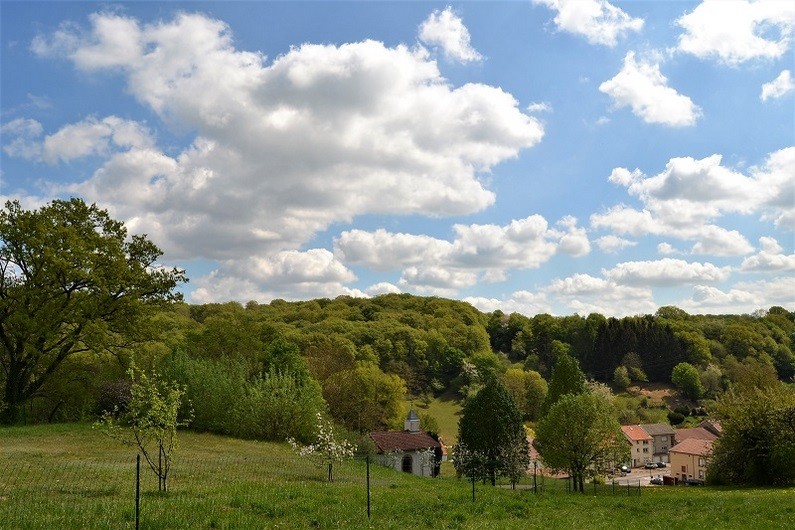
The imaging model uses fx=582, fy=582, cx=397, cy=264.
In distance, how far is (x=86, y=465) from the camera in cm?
2173

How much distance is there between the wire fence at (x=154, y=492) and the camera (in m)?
12.8

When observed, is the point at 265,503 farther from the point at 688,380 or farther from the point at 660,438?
the point at 688,380

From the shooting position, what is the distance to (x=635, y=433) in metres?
98.6

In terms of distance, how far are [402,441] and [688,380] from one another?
93074 millimetres

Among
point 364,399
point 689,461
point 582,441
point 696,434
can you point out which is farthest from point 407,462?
point 696,434

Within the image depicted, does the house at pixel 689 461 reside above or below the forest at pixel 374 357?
below

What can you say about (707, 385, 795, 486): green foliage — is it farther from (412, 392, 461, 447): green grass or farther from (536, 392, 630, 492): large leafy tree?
(412, 392, 461, 447): green grass

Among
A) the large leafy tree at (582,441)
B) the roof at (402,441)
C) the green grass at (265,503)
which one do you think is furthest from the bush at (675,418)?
the green grass at (265,503)

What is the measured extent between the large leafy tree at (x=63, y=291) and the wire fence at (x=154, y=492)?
12.6 m

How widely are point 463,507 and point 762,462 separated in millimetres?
34373

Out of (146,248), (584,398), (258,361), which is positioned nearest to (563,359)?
(584,398)

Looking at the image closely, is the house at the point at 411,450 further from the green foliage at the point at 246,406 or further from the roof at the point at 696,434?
the roof at the point at 696,434

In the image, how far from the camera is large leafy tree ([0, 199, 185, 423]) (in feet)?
111

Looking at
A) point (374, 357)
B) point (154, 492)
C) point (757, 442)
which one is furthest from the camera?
point (374, 357)
